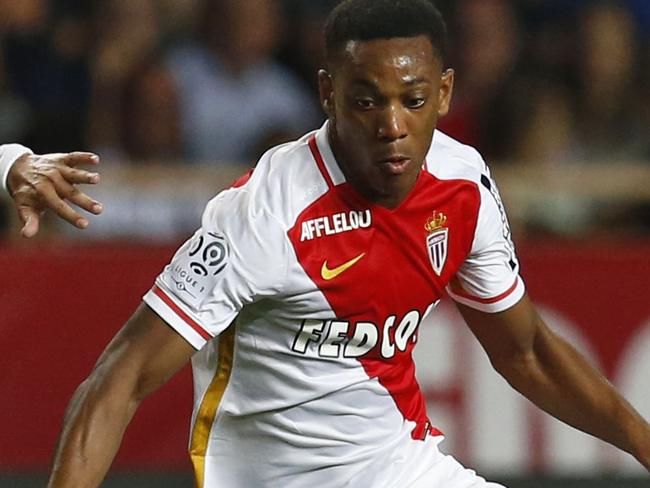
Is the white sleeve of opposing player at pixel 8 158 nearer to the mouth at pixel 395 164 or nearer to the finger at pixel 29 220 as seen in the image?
the finger at pixel 29 220

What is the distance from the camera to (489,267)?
3715mm

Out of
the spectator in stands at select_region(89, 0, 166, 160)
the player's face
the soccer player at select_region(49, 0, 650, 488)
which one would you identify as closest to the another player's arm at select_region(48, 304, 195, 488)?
the soccer player at select_region(49, 0, 650, 488)

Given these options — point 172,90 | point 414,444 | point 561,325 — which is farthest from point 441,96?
point 172,90

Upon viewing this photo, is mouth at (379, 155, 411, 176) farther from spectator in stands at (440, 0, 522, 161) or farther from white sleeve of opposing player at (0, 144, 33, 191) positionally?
spectator in stands at (440, 0, 522, 161)

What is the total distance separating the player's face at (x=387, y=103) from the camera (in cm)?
321

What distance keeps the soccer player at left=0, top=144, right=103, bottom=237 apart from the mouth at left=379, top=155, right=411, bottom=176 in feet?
1.98

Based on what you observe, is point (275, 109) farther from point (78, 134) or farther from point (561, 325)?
point (561, 325)

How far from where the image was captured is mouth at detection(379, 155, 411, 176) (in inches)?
129

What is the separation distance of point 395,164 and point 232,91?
12.4ft

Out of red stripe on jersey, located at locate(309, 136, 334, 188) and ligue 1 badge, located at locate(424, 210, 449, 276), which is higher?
red stripe on jersey, located at locate(309, 136, 334, 188)

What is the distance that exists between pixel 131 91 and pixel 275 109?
0.66 metres

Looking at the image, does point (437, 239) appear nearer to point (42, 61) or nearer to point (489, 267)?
point (489, 267)

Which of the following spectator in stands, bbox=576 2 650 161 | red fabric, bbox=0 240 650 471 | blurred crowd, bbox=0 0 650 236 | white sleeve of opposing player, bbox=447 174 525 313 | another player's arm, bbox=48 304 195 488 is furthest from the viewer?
spectator in stands, bbox=576 2 650 161

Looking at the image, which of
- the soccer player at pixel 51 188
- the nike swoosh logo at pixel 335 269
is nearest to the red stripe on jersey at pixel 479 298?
the nike swoosh logo at pixel 335 269
